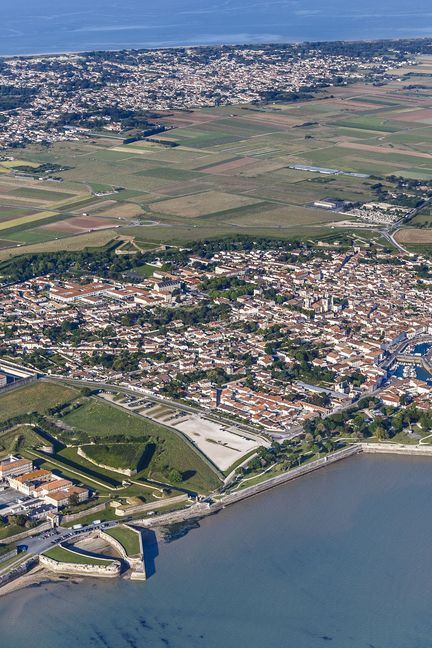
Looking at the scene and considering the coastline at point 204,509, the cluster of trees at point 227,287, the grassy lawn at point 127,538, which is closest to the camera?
the coastline at point 204,509

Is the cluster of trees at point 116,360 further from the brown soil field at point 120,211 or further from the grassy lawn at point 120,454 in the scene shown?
the brown soil field at point 120,211

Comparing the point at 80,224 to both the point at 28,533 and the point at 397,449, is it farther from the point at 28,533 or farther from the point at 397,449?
the point at 28,533

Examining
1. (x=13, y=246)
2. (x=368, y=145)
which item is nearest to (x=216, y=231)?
(x=13, y=246)

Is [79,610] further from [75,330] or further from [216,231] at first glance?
[216,231]

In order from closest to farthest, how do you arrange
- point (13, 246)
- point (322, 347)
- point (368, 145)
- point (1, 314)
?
point (322, 347)
point (1, 314)
point (13, 246)
point (368, 145)

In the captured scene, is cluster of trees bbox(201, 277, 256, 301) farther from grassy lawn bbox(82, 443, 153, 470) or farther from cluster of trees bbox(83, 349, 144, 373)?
grassy lawn bbox(82, 443, 153, 470)

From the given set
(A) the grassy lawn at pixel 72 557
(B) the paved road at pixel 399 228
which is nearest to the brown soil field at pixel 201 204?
(B) the paved road at pixel 399 228

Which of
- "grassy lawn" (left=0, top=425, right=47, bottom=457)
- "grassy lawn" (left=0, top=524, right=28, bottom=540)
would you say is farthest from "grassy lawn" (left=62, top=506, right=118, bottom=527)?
"grassy lawn" (left=0, top=425, right=47, bottom=457)
